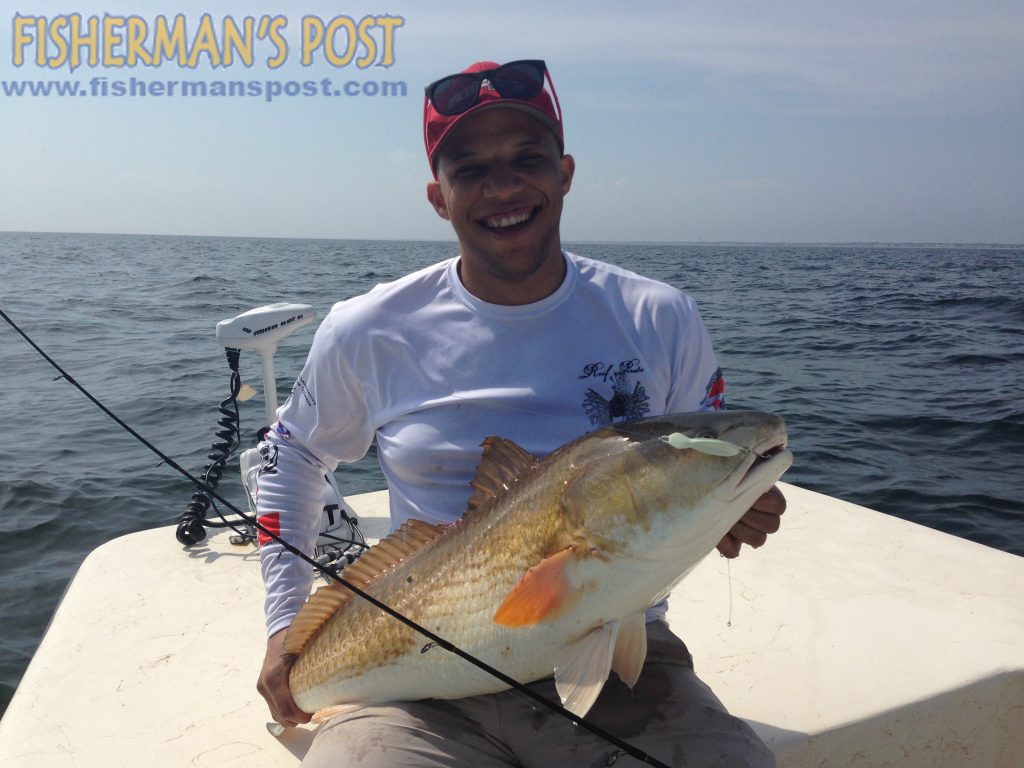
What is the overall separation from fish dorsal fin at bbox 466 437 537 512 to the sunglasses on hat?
106 centimetres

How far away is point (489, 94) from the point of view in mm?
2459

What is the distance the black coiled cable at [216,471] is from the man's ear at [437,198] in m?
2.00

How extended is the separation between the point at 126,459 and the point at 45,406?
2.96 m

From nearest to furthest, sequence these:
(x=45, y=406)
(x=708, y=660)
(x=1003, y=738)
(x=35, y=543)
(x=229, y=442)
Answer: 1. (x=1003, y=738)
2. (x=708, y=660)
3. (x=229, y=442)
4. (x=35, y=543)
5. (x=45, y=406)

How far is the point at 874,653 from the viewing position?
2893mm

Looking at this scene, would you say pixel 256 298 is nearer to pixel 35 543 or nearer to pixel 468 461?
pixel 35 543

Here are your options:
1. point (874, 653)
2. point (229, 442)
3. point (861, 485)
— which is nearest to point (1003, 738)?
point (874, 653)

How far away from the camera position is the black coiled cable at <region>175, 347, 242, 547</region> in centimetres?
407

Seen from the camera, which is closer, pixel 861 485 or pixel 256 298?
pixel 861 485

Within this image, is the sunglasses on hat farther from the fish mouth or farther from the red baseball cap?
the fish mouth

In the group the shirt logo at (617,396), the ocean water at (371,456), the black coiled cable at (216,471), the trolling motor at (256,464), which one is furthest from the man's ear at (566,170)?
the ocean water at (371,456)

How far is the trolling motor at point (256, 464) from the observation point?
4070 mm

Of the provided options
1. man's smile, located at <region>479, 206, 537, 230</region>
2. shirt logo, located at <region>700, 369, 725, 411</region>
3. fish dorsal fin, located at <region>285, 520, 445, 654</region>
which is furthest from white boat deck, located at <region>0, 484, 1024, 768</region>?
man's smile, located at <region>479, 206, 537, 230</region>

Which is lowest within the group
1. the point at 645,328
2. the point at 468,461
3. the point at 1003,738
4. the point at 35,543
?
the point at 35,543
